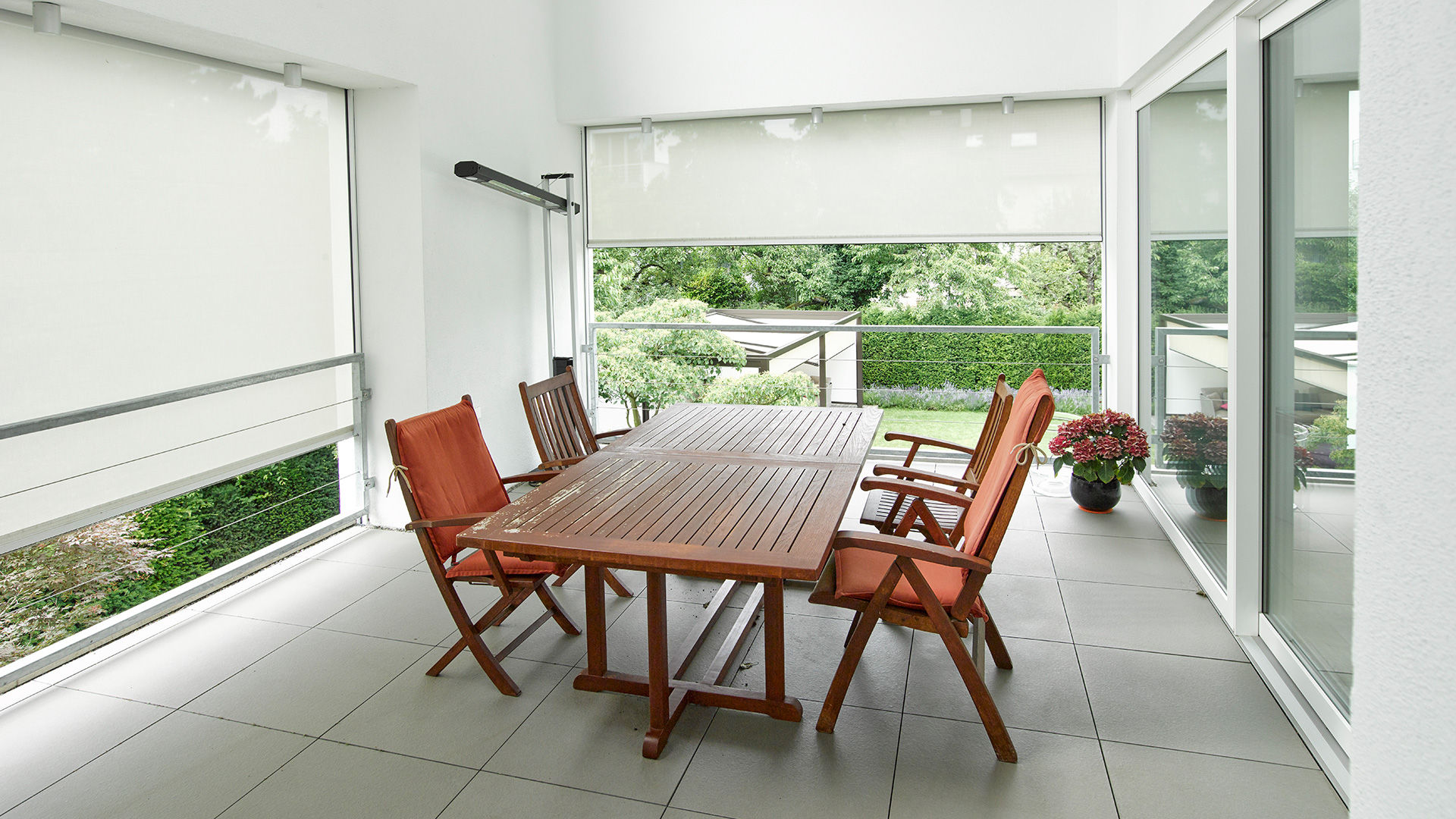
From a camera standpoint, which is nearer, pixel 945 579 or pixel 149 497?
pixel 945 579

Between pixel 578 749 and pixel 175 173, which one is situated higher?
pixel 175 173

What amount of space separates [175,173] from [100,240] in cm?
49

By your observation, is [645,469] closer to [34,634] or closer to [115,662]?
[115,662]

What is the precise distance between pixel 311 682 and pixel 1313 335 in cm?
339

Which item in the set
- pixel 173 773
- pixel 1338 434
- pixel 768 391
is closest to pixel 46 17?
pixel 173 773

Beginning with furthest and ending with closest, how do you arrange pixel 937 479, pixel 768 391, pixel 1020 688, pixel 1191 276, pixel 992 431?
pixel 768 391, pixel 1191 276, pixel 992 431, pixel 937 479, pixel 1020 688

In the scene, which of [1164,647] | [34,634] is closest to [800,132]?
[1164,647]

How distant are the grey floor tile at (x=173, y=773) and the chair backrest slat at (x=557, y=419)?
4.77 feet

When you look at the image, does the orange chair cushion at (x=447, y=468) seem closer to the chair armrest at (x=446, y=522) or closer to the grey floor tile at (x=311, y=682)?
the chair armrest at (x=446, y=522)

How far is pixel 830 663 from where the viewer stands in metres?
3.15

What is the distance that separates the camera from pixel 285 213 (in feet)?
14.4

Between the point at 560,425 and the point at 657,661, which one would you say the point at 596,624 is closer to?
the point at 657,661

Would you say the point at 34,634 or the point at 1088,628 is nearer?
the point at 1088,628

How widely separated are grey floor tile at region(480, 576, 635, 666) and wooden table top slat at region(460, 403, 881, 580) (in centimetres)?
48
